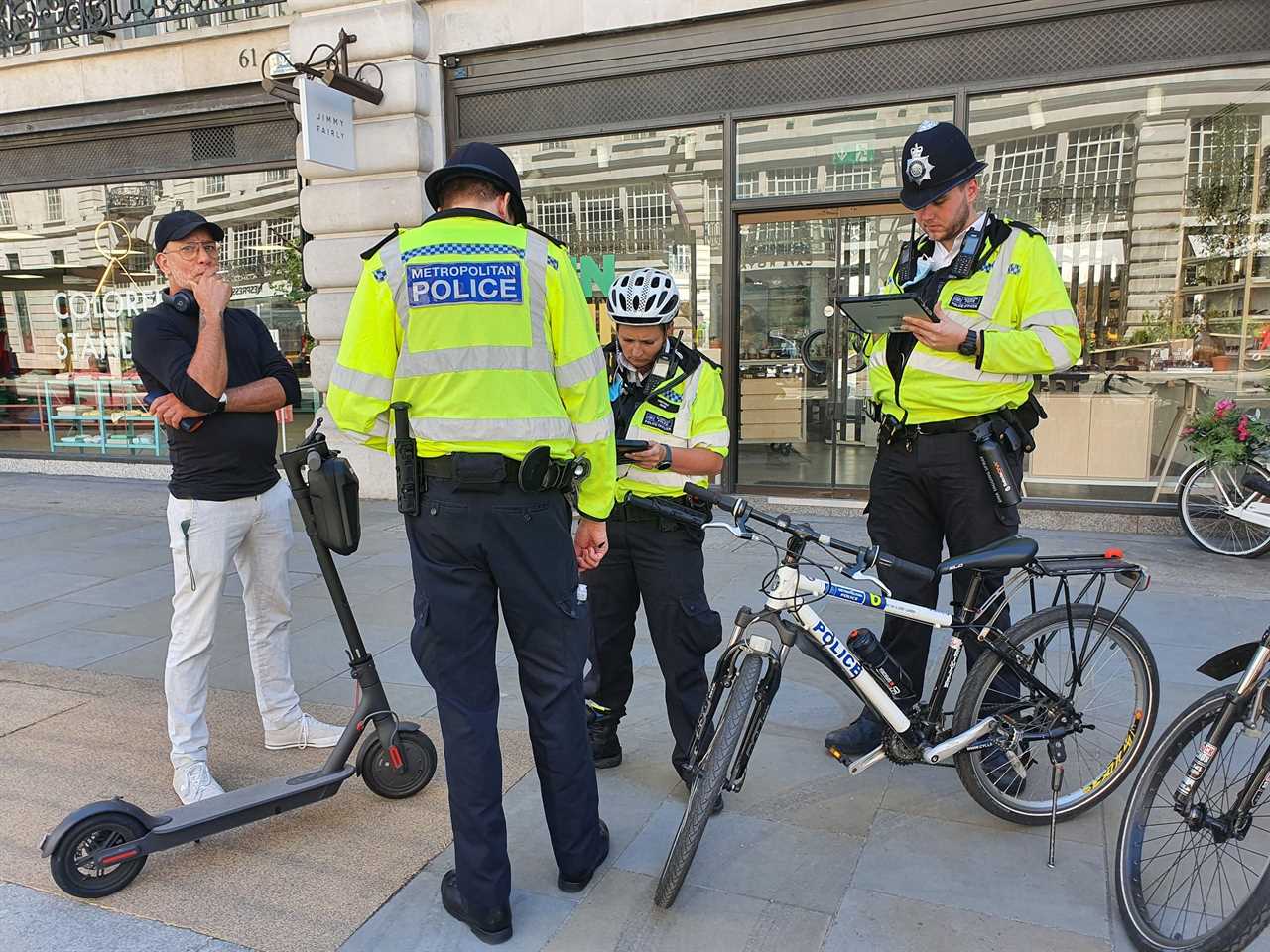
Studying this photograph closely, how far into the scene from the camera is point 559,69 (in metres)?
8.07

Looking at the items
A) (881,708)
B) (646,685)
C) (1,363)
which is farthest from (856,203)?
(1,363)

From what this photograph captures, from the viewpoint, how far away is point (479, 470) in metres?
2.41

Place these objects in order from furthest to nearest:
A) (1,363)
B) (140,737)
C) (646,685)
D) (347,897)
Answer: (1,363), (646,685), (140,737), (347,897)

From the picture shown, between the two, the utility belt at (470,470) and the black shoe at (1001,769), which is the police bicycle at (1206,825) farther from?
the utility belt at (470,470)

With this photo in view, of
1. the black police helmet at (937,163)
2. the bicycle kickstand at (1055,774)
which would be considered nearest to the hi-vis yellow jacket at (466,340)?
the black police helmet at (937,163)

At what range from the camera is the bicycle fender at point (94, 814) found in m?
2.66

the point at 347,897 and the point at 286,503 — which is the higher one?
the point at 286,503

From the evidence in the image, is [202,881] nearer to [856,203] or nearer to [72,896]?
[72,896]

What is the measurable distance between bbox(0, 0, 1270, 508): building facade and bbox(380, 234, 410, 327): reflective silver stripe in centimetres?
472

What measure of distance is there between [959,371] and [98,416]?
36.5 ft

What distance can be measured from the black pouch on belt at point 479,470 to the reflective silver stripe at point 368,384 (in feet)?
0.92

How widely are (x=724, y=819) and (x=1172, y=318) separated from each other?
244 inches

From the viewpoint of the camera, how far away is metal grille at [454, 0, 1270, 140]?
253 inches

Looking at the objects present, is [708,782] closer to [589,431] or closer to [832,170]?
[589,431]
